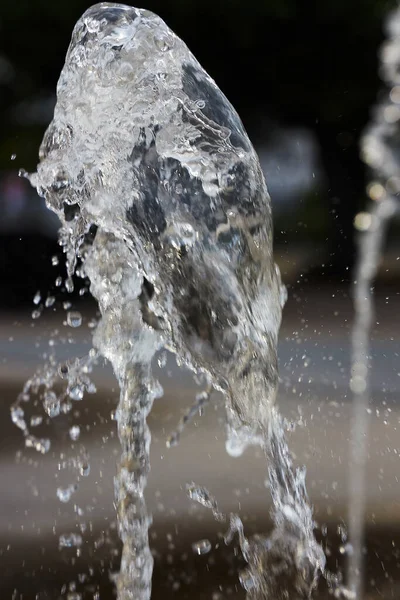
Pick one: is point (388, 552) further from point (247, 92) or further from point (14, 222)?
point (14, 222)

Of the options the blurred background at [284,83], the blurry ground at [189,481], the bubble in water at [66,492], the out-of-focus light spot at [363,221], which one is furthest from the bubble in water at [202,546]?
the out-of-focus light spot at [363,221]

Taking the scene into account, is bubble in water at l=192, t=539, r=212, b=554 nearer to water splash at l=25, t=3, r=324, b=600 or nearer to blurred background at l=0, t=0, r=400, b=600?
blurred background at l=0, t=0, r=400, b=600

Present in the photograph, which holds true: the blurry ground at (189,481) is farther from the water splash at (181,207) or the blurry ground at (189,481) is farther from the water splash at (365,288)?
the water splash at (181,207)

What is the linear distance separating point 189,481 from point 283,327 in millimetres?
3005

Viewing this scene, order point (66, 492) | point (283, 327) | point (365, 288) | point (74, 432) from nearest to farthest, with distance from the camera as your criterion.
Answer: point (66, 492)
point (74, 432)
point (283, 327)
point (365, 288)

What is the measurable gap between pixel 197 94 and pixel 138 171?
27 cm

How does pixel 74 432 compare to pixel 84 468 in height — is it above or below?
above

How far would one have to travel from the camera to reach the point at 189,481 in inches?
151

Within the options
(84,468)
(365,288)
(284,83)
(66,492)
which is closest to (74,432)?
(84,468)

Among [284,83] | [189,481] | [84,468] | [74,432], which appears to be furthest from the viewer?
[284,83]

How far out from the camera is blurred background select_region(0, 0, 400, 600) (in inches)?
126

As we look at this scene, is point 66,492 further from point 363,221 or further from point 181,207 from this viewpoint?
point 363,221

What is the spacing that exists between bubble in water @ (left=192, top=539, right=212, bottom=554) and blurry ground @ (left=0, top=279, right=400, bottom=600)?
0.07ft

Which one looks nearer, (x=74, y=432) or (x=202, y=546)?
(x=202, y=546)
